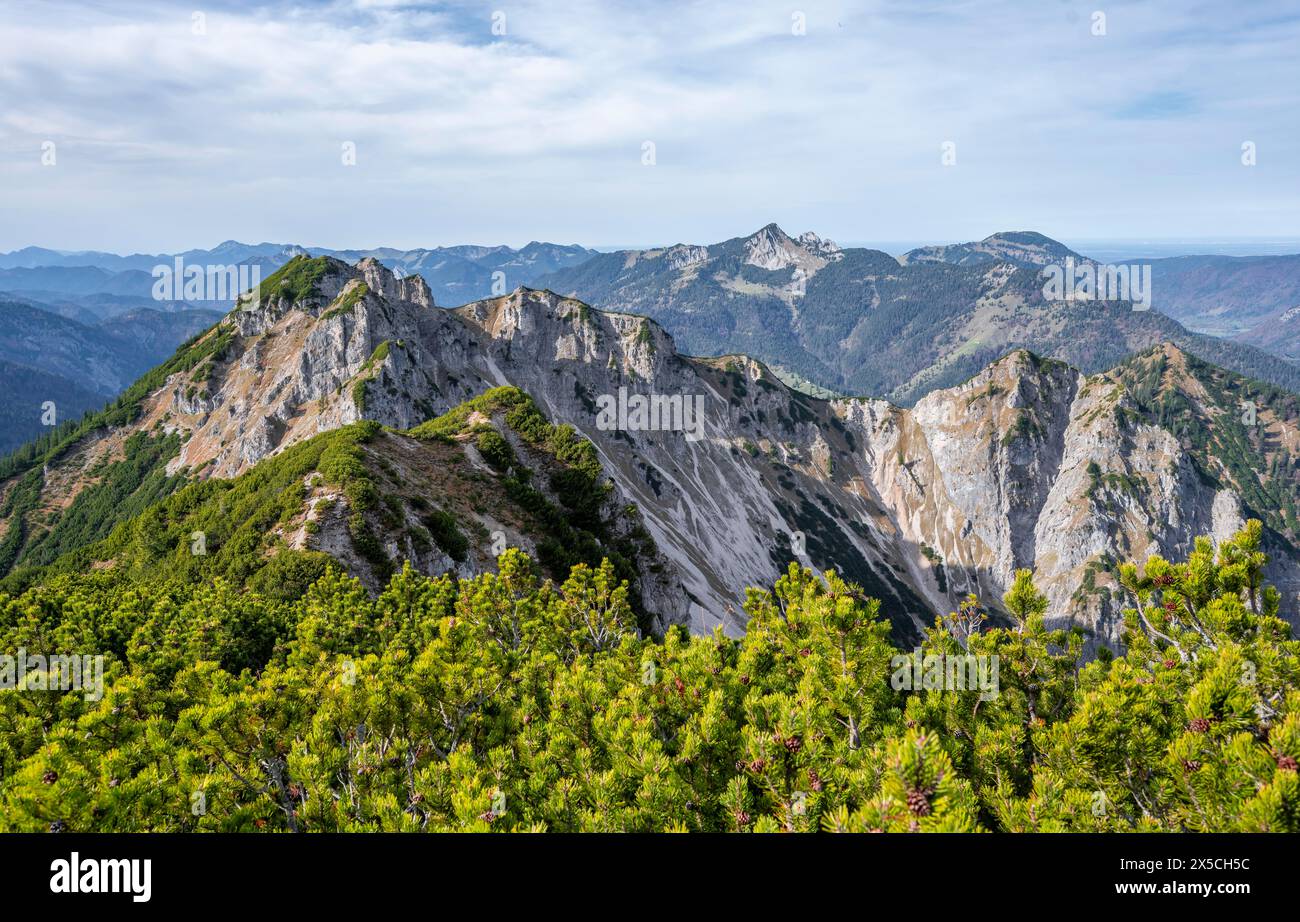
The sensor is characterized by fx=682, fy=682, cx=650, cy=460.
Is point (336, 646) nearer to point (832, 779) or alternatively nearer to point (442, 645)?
point (442, 645)

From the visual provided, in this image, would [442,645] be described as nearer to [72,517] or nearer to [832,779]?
[832,779]

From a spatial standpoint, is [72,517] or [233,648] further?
[72,517]


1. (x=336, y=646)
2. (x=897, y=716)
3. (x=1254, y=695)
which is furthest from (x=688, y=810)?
(x=336, y=646)

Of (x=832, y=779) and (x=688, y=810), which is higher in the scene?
(x=832, y=779)

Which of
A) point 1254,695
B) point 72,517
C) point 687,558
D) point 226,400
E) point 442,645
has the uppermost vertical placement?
point 226,400

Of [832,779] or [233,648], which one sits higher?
[832,779]

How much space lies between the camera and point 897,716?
13.7m
